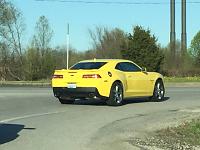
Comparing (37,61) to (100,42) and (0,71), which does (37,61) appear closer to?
(0,71)

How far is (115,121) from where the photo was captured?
13039 millimetres

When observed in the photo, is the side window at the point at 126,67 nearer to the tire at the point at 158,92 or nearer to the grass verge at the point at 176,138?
the tire at the point at 158,92

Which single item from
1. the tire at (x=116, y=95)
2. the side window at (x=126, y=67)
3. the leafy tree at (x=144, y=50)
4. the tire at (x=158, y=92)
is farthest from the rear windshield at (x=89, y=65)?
the leafy tree at (x=144, y=50)

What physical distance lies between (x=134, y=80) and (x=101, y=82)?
185 cm

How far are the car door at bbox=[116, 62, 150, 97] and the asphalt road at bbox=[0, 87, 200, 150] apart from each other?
415mm

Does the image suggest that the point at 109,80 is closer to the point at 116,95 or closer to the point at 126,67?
the point at 116,95

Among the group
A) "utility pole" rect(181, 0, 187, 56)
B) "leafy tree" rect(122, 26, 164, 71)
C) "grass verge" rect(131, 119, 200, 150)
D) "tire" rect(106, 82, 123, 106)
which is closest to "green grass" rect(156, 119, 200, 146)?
"grass verge" rect(131, 119, 200, 150)

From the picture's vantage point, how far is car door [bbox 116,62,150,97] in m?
17.8

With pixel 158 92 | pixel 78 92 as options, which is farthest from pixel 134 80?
pixel 78 92

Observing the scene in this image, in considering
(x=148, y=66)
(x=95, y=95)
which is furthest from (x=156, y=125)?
(x=148, y=66)

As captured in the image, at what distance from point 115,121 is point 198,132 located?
2080 mm

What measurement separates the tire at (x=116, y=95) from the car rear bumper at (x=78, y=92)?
42 cm

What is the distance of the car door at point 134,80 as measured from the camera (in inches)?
702

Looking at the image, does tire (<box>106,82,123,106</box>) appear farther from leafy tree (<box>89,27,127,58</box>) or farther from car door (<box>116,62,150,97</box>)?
leafy tree (<box>89,27,127,58</box>)
